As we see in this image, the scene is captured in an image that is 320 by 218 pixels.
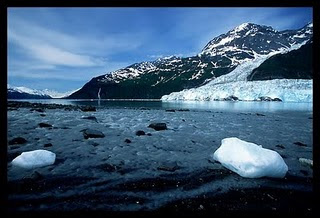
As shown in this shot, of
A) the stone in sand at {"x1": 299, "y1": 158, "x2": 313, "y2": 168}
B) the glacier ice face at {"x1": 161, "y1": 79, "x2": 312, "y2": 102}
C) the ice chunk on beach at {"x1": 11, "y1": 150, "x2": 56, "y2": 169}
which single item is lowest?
the stone in sand at {"x1": 299, "y1": 158, "x2": 313, "y2": 168}

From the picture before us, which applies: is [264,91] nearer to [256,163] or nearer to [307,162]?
[307,162]

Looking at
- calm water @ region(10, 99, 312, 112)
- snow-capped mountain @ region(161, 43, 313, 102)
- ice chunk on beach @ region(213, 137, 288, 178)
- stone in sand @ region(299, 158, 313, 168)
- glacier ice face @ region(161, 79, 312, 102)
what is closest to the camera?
ice chunk on beach @ region(213, 137, 288, 178)

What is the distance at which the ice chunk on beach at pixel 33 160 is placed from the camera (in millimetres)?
5605

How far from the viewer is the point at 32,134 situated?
9.86m

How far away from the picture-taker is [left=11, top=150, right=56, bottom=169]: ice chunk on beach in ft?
18.4

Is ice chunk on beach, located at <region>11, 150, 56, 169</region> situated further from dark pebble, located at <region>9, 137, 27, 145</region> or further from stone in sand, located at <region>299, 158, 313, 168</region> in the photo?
stone in sand, located at <region>299, 158, 313, 168</region>

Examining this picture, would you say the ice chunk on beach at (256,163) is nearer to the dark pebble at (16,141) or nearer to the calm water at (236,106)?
the dark pebble at (16,141)

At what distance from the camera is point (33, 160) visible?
5.70 meters

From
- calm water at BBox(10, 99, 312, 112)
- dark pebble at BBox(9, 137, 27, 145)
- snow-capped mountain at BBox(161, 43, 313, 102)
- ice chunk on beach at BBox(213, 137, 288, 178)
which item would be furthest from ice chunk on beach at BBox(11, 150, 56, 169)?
snow-capped mountain at BBox(161, 43, 313, 102)

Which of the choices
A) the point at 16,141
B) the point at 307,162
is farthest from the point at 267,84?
the point at 16,141

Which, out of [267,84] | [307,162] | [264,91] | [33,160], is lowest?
[307,162]
